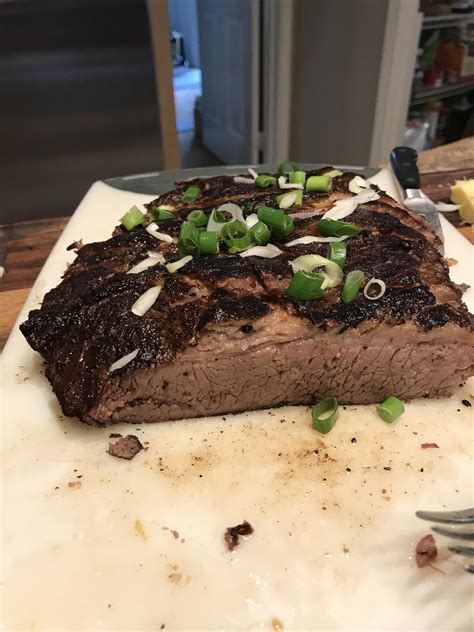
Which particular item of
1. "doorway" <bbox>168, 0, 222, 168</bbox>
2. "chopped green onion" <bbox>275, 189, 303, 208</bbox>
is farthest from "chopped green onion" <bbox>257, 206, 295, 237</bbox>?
"doorway" <bbox>168, 0, 222, 168</bbox>

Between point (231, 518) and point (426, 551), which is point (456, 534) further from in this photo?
point (231, 518)

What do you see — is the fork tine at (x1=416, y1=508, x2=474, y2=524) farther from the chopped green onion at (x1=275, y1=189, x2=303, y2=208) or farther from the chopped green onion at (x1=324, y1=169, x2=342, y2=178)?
the chopped green onion at (x1=324, y1=169, x2=342, y2=178)

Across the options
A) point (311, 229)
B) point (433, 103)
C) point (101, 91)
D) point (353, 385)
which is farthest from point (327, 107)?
point (353, 385)

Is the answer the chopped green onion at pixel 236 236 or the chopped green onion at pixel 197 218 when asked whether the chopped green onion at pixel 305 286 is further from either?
the chopped green onion at pixel 197 218

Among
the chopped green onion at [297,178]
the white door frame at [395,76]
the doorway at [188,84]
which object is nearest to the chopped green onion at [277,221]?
the chopped green onion at [297,178]

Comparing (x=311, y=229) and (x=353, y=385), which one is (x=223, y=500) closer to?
(x=353, y=385)

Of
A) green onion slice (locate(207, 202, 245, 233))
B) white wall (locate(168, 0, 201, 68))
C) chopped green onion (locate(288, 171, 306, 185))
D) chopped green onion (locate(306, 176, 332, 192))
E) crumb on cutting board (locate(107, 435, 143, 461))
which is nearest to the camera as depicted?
crumb on cutting board (locate(107, 435, 143, 461))
